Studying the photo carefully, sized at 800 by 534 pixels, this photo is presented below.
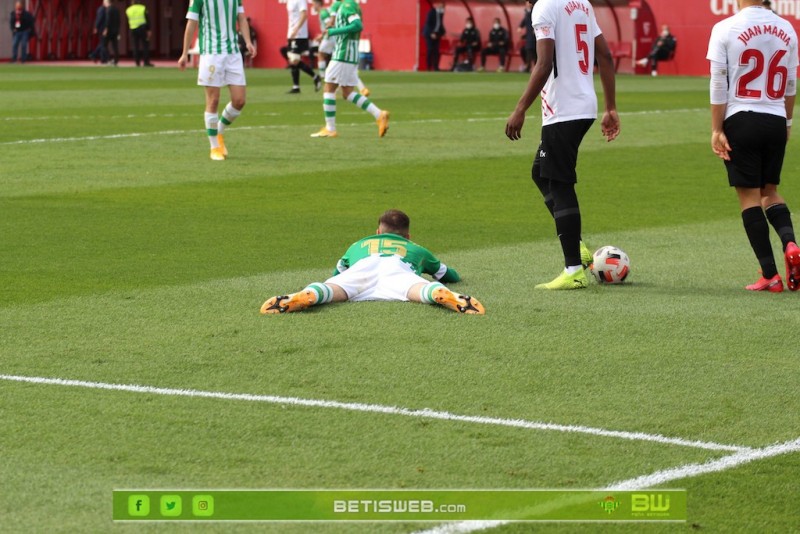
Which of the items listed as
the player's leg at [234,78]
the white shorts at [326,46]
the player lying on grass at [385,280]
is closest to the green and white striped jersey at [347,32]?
the player's leg at [234,78]

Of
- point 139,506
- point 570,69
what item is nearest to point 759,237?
point 570,69

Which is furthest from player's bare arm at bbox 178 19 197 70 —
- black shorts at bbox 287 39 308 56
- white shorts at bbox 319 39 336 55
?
black shorts at bbox 287 39 308 56

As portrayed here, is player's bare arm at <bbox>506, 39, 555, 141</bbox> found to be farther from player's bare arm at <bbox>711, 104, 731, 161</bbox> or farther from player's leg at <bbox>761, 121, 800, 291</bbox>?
player's leg at <bbox>761, 121, 800, 291</bbox>

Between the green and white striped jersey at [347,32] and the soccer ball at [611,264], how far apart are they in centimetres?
1144

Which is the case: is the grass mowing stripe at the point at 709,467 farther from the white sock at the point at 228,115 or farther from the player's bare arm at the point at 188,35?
the white sock at the point at 228,115

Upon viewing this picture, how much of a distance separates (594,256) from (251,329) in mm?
2559

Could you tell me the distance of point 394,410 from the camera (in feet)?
20.4

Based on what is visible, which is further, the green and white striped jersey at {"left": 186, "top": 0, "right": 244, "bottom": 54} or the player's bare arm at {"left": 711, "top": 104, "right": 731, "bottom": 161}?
the green and white striped jersey at {"left": 186, "top": 0, "right": 244, "bottom": 54}

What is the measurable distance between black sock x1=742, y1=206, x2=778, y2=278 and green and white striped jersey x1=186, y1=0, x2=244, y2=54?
9.01 metres

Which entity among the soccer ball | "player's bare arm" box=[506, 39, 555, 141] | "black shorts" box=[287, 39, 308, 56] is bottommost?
"black shorts" box=[287, 39, 308, 56]

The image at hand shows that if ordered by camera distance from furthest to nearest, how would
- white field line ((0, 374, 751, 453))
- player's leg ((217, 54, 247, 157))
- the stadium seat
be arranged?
the stadium seat, player's leg ((217, 54, 247, 157)), white field line ((0, 374, 751, 453))

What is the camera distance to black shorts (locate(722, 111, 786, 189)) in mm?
9219

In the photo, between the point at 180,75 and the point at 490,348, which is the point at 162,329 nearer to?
the point at 490,348

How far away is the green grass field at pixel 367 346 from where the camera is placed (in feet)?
17.5
